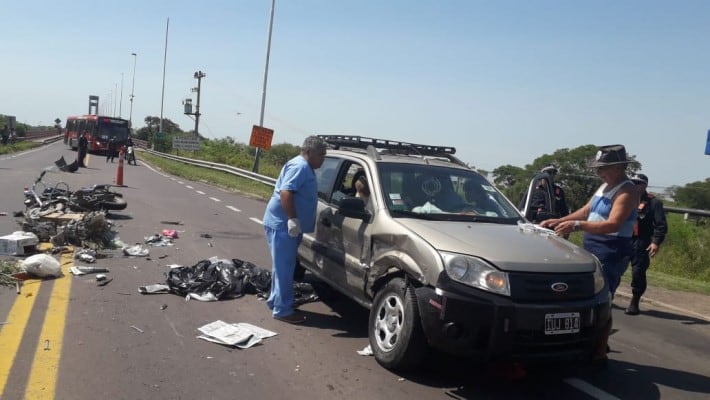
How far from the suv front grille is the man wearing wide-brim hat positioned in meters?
0.81

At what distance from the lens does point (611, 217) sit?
5.07m

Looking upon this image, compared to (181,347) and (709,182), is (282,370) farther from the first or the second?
(709,182)

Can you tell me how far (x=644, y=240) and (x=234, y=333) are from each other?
5297 mm

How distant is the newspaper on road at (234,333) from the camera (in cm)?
504

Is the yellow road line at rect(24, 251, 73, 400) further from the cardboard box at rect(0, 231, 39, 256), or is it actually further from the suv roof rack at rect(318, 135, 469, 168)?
the suv roof rack at rect(318, 135, 469, 168)

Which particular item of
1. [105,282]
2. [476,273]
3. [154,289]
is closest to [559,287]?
[476,273]

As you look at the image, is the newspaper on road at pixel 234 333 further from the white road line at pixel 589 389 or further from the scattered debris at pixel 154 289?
the white road line at pixel 589 389

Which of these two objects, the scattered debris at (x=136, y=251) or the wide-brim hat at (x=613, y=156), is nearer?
the wide-brim hat at (x=613, y=156)

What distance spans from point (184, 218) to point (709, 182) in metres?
33.4

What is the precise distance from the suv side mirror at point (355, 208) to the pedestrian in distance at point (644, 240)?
153 inches

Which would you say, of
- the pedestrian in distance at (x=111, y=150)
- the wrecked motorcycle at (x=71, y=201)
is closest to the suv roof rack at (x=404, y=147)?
the wrecked motorcycle at (x=71, y=201)

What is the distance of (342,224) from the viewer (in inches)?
230

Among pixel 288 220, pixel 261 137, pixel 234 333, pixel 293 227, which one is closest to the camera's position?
pixel 234 333

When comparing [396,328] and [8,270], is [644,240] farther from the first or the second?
[8,270]
